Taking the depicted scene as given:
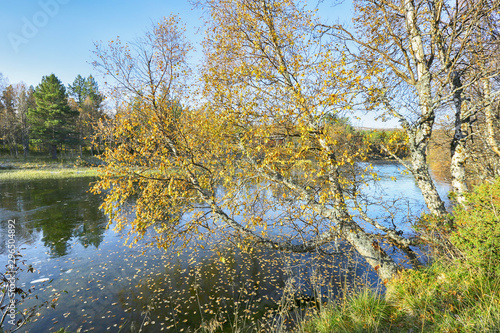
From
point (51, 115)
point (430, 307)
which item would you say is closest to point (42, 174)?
point (51, 115)

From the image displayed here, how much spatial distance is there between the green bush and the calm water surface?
976 millimetres

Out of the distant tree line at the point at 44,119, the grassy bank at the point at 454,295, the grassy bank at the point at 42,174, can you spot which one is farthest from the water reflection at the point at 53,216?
the distant tree line at the point at 44,119

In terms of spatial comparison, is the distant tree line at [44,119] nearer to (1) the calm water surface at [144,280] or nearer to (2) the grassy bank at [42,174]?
(2) the grassy bank at [42,174]

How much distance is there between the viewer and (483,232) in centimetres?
369

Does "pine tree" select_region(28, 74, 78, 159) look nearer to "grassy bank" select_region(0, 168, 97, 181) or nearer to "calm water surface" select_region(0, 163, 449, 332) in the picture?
"grassy bank" select_region(0, 168, 97, 181)

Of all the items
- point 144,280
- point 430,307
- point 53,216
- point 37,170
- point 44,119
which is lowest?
point 144,280

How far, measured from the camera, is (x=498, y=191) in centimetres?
386

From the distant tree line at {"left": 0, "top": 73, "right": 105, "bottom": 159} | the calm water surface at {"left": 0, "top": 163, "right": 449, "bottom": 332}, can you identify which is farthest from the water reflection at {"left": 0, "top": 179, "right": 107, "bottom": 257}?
the distant tree line at {"left": 0, "top": 73, "right": 105, "bottom": 159}

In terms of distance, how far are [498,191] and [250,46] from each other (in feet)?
19.1

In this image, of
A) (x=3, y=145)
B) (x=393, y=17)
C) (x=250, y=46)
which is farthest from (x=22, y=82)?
(x=393, y=17)

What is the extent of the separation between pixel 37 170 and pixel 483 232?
4086cm

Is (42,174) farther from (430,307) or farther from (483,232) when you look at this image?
(483,232)

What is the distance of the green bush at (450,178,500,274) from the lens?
360 centimetres

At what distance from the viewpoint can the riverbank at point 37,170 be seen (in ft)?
88.6
